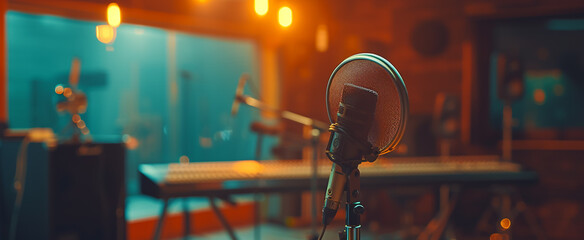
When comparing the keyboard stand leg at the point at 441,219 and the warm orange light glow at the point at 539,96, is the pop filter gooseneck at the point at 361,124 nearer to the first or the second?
the keyboard stand leg at the point at 441,219

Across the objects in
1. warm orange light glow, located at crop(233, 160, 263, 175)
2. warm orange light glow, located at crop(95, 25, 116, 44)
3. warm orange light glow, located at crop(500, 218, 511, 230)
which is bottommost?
warm orange light glow, located at crop(500, 218, 511, 230)

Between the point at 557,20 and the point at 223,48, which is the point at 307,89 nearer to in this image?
the point at 223,48

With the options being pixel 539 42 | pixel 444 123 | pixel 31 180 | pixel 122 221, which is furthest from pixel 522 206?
pixel 31 180

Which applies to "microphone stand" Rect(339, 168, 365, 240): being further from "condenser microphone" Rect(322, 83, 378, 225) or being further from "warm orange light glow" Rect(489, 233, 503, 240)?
"warm orange light glow" Rect(489, 233, 503, 240)

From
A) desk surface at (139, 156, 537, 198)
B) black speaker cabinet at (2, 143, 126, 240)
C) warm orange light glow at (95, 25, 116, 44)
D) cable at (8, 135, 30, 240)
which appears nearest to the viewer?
desk surface at (139, 156, 537, 198)

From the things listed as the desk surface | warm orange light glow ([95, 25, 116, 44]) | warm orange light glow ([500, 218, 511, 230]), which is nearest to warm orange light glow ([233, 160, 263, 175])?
the desk surface

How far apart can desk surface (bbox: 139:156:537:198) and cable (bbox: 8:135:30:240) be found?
45.4 inches

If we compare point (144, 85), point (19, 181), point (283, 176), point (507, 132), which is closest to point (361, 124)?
point (283, 176)

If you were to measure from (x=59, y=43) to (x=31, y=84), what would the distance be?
585 mm

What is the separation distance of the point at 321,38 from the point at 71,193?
10.1 feet

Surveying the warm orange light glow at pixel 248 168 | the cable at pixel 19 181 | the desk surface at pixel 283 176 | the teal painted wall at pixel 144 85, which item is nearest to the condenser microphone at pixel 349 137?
the desk surface at pixel 283 176

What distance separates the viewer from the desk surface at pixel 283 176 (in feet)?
8.46

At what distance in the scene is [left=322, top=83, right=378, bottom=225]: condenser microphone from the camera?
122 cm

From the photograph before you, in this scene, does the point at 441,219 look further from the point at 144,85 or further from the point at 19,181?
the point at 144,85
